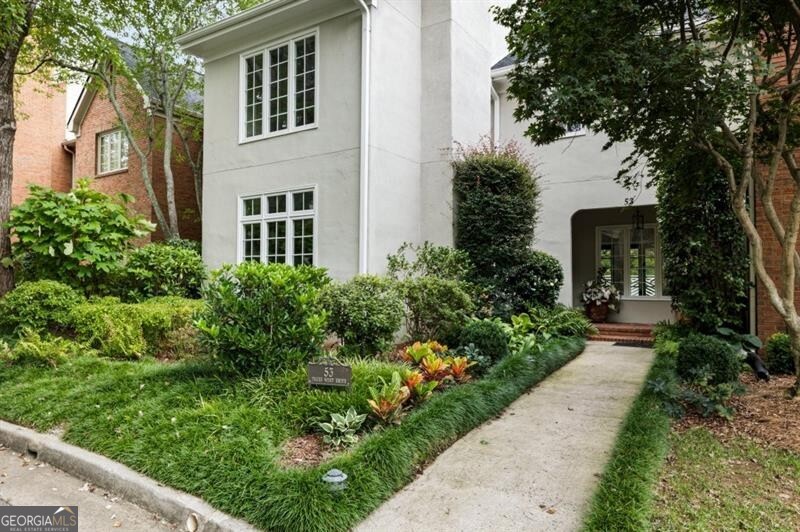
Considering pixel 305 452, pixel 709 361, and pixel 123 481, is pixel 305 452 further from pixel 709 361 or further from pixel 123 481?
pixel 709 361

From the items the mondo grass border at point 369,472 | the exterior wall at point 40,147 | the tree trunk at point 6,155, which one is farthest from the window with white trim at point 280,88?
the exterior wall at point 40,147

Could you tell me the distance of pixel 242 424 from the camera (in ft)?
13.6

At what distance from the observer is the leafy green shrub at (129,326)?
7.35 m

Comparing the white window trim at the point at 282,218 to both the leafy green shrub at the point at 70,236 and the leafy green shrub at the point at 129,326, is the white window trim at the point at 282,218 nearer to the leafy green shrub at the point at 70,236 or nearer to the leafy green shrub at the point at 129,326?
the leafy green shrub at the point at 70,236

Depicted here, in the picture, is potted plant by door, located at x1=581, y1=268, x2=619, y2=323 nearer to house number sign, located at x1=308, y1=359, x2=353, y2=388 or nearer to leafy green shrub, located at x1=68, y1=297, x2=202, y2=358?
house number sign, located at x1=308, y1=359, x2=353, y2=388

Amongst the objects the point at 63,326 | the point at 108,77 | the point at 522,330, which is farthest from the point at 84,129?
the point at 522,330

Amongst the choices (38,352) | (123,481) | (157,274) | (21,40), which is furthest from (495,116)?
(123,481)

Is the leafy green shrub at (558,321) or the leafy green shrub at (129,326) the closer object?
the leafy green shrub at (129,326)

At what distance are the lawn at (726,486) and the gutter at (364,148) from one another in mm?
5663

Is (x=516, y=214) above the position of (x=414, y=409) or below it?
above

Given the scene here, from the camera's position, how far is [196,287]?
10344 millimetres

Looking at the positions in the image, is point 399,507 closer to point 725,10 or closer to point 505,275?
point 725,10

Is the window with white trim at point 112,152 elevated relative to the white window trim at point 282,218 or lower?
elevated

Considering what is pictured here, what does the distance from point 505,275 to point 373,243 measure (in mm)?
2703
